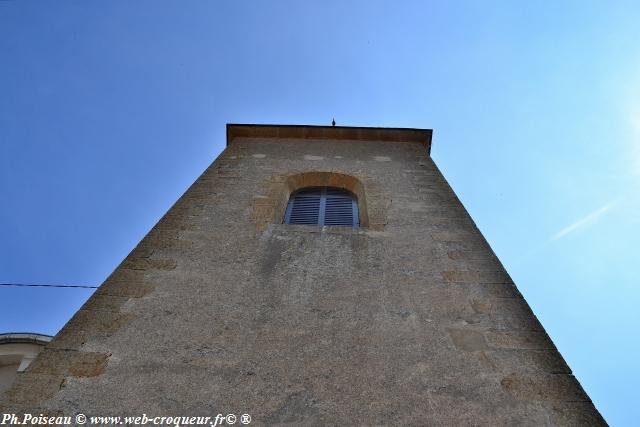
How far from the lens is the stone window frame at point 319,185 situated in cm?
454

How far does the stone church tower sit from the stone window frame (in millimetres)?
59

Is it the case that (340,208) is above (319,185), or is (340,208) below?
below

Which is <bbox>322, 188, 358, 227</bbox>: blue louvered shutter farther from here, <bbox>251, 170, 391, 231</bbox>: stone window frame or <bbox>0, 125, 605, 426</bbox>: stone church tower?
<bbox>0, 125, 605, 426</bbox>: stone church tower

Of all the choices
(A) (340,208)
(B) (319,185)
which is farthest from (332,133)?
(A) (340,208)

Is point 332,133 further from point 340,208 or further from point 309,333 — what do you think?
point 309,333

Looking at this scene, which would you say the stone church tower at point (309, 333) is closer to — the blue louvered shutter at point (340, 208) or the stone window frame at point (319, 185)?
the stone window frame at point (319, 185)

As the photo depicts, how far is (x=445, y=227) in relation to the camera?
425 centimetres

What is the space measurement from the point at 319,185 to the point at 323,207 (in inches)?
25.6

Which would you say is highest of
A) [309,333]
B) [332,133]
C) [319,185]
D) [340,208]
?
[332,133]

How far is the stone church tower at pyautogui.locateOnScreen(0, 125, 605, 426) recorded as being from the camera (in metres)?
2.32

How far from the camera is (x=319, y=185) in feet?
19.9

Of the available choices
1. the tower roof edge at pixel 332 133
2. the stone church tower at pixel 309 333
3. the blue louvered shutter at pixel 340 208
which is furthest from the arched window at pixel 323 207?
the tower roof edge at pixel 332 133

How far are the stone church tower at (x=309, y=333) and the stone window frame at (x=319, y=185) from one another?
59mm

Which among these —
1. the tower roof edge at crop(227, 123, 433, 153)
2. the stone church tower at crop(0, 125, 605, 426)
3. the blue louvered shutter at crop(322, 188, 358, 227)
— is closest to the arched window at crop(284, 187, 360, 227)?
the blue louvered shutter at crop(322, 188, 358, 227)
